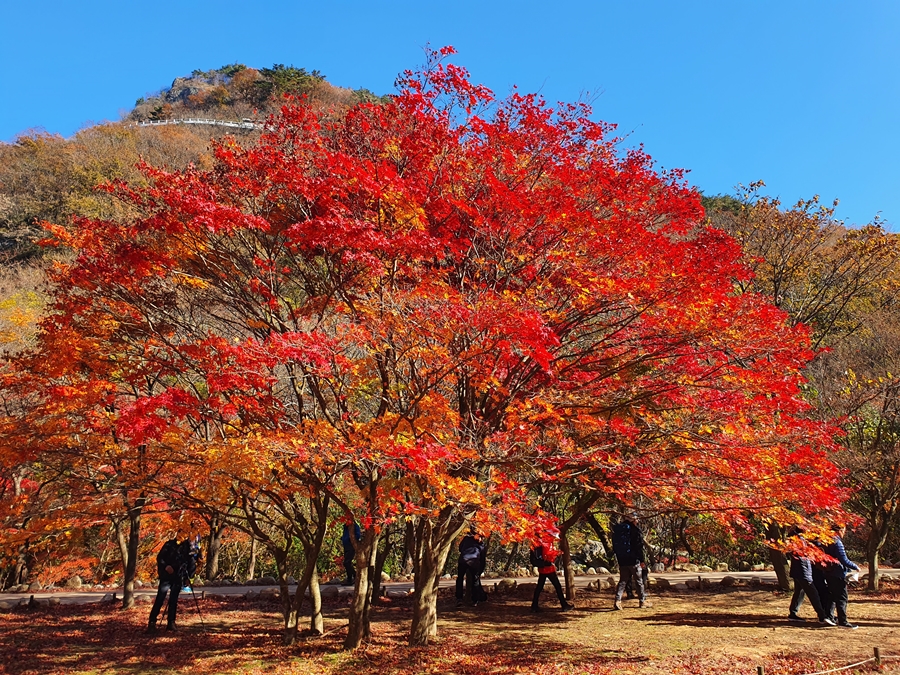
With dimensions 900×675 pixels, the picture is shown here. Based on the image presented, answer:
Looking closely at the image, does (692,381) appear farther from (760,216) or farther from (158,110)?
(158,110)

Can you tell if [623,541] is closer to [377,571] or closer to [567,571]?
[567,571]

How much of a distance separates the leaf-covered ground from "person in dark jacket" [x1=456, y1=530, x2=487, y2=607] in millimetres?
460

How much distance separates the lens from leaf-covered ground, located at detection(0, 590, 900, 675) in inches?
251

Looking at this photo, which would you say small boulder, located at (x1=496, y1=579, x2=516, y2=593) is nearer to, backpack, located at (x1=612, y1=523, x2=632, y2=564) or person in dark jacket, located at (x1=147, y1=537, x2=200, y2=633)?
backpack, located at (x1=612, y1=523, x2=632, y2=564)

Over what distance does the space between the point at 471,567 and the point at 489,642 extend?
116 inches

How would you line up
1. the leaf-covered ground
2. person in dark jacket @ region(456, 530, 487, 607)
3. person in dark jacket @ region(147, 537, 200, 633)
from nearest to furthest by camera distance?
the leaf-covered ground
person in dark jacket @ region(147, 537, 200, 633)
person in dark jacket @ region(456, 530, 487, 607)

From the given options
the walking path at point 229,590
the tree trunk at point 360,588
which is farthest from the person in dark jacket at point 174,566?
the walking path at point 229,590

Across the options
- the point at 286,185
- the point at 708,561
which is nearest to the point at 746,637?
the point at 286,185

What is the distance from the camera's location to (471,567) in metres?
10.6

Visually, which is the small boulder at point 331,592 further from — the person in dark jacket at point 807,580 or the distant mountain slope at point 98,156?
the distant mountain slope at point 98,156

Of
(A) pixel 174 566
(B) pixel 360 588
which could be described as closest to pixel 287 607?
(B) pixel 360 588

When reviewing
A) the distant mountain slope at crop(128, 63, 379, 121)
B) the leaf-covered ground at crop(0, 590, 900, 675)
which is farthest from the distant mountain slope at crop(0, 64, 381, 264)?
the leaf-covered ground at crop(0, 590, 900, 675)

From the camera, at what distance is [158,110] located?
59.1 m

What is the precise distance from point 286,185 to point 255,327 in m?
1.88
